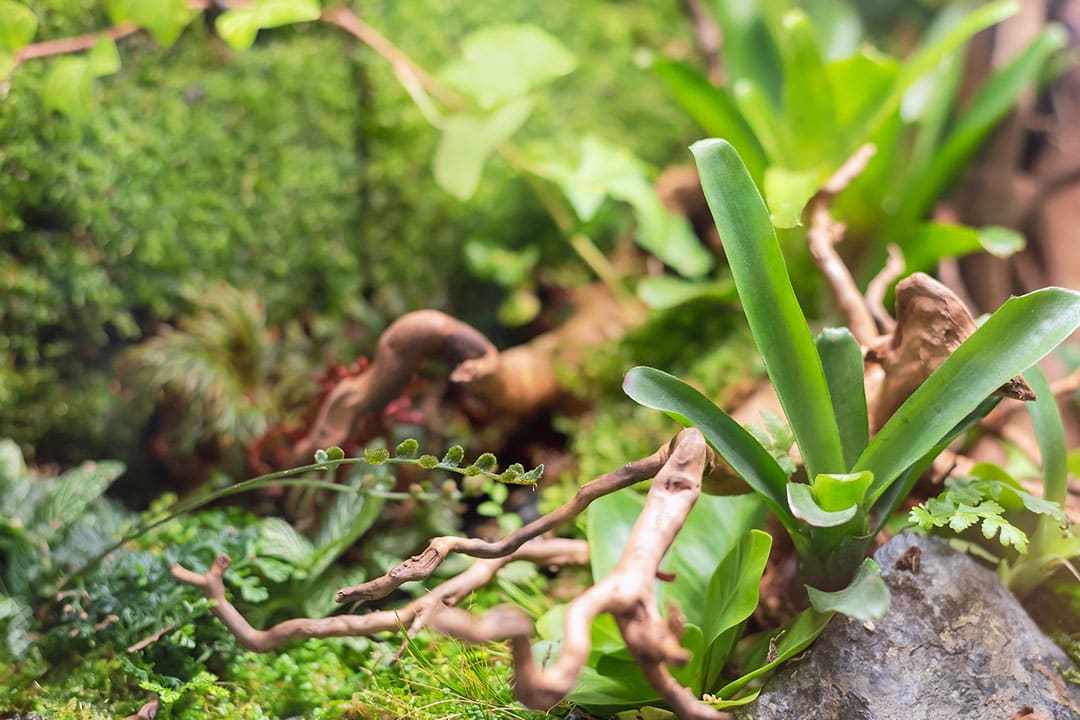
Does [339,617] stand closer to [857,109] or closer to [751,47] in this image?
[857,109]

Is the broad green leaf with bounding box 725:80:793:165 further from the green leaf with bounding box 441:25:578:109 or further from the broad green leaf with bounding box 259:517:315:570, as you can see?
the broad green leaf with bounding box 259:517:315:570

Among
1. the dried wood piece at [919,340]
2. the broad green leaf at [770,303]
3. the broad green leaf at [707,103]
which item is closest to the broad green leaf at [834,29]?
the broad green leaf at [707,103]

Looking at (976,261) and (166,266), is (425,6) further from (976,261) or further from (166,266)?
(976,261)

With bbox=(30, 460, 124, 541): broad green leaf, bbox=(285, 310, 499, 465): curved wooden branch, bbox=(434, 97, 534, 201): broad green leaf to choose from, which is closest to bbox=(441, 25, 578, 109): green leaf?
bbox=(434, 97, 534, 201): broad green leaf

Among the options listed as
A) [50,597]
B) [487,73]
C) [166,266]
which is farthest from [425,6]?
[50,597]

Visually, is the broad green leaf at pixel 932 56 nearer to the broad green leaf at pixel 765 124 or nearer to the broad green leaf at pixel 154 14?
the broad green leaf at pixel 765 124

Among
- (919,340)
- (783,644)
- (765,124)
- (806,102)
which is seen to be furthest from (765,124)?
(783,644)

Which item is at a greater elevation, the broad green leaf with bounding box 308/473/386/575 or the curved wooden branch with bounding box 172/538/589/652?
the curved wooden branch with bounding box 172/538/589/652
